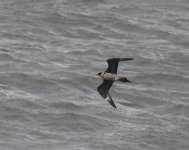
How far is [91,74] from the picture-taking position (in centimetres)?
2359

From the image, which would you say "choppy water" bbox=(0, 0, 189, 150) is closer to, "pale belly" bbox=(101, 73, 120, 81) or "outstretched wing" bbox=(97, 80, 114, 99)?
"outstretched wing" bbox=(97, 80, 114, 99)

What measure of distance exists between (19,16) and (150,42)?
3.74 meters

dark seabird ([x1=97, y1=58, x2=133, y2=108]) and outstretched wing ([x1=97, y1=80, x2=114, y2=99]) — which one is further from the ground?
dark seabird ([x1=97, y1=58, x2=133, y2=108])

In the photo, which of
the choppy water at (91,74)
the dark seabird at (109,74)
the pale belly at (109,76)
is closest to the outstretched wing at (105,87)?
the dark seabird at (109,74)

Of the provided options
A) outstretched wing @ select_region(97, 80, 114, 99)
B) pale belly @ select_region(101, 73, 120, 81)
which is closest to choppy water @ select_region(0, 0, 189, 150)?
outstretched wing @ select_region(97, 80, 114, 99)

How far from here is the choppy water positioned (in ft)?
64.9

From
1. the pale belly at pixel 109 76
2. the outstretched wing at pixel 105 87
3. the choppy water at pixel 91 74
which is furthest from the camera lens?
the choppy water at pixel 91 74

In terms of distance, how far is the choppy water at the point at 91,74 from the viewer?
19.8m

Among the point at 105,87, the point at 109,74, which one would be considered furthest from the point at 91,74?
the point at 109,74

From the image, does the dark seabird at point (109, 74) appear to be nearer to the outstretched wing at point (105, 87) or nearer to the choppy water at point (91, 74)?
the outstretched wing at point (105, 87)

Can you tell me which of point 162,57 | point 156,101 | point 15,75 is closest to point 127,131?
point 156,101

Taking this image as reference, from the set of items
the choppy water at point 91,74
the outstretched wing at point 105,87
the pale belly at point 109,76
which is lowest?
the choppy water at point 91,74

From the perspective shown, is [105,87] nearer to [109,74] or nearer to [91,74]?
[109,74]

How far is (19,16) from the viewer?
27000mm
